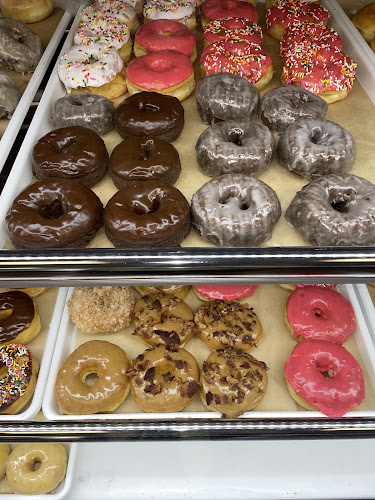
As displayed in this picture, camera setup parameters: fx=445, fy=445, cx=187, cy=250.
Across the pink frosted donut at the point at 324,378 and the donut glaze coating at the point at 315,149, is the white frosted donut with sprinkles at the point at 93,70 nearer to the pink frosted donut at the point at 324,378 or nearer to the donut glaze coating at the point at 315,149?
the donut glaze coating at the point at 315,149

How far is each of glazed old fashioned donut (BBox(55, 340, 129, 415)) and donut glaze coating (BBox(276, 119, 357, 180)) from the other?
1165 millimetres

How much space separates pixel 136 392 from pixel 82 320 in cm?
41

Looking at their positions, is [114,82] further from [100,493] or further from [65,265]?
→ [100,493]

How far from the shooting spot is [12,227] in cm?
170

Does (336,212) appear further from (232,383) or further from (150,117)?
(150,117)

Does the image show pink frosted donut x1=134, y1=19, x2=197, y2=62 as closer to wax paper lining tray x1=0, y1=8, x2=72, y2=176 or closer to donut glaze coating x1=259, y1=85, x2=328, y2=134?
wax paper lining tray x1=0, y1=8, x2=72, y2=176

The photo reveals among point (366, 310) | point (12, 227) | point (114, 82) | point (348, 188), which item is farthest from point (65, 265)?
point (114, 82)

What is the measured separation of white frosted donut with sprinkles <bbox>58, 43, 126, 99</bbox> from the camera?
2.46m

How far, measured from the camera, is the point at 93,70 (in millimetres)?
2467

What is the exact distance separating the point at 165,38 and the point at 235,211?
1.44m

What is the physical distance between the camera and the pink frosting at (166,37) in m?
2.66

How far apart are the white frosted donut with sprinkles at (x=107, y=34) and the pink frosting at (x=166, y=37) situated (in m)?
0.09

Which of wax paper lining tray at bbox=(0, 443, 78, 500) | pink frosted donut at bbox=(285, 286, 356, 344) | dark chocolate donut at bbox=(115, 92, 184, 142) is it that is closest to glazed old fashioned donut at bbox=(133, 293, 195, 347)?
pink frosted donut at bbox=(285, 286, 356, 344)

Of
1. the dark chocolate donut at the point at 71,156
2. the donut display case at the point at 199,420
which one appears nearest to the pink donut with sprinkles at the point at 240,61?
the donut display case at the point at 199,420
